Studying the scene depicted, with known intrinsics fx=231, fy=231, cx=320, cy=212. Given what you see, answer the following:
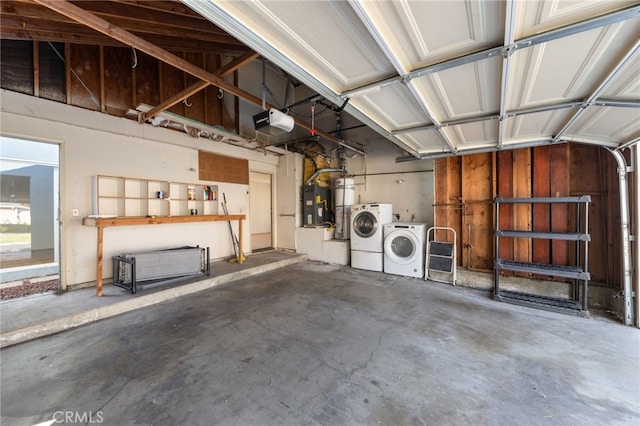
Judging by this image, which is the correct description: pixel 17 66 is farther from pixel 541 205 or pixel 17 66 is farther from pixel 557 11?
pixel 541 205

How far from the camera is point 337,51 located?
1.59 metres

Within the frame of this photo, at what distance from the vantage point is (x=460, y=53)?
1.59 metres

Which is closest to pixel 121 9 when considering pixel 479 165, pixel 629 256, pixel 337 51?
pixel 337 51

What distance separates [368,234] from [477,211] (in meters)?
2.12

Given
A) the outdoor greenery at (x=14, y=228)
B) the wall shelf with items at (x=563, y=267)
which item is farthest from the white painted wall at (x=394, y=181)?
the outdoor greenery at (x=14, y=228)

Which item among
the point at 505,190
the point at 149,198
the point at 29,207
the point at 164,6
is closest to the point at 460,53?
the point at 164,6

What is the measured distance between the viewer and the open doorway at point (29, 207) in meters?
5.05

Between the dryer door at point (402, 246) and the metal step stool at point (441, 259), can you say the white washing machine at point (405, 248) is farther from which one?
the metal step stool at point (441, 259)

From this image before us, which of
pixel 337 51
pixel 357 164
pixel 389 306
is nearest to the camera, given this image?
pixel 337 51

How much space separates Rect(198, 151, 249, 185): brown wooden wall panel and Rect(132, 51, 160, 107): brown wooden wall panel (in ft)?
4.08

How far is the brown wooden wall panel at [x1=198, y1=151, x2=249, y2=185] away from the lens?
5.09m

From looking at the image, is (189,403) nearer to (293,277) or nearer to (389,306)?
(389,306)

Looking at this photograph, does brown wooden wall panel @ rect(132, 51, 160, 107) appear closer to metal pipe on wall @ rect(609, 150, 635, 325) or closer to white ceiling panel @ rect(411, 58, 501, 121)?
white ceiling panel @ rect(411, 58, 501, 121)

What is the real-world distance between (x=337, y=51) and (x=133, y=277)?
3.92 metres
